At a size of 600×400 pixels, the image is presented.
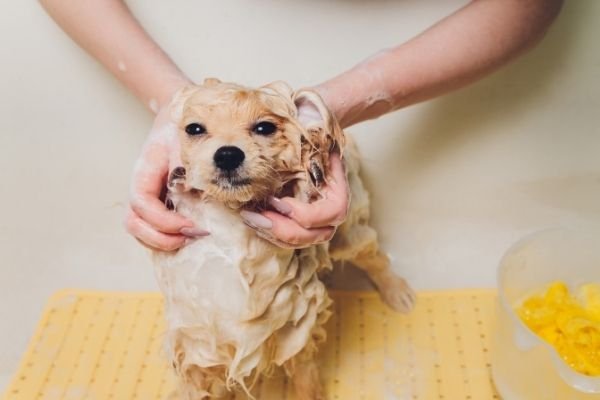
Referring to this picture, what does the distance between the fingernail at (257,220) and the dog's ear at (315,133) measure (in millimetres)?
65

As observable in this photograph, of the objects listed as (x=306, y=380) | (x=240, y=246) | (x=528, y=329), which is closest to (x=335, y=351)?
(x=306, y=380)

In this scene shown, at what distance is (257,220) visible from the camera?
0.76 metres

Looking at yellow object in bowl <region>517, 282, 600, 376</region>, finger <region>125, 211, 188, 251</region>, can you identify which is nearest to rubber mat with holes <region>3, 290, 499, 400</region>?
yellow object in bowl <region>517, 282, 600, 376</region>

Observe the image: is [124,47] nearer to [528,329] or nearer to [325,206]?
[325,206]

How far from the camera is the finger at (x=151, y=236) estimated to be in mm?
796

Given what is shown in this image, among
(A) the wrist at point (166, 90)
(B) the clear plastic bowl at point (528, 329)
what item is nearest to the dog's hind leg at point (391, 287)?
(B) the clear plastic bowl at point (528, 329)

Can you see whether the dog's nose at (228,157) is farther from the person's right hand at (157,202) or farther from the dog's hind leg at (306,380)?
the dog's hind leg at (306,380)

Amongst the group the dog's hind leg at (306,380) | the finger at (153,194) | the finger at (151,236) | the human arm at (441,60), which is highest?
the finger at (153,194)

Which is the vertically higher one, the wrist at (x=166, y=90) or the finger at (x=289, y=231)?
the wrist at (x=166, y=90)

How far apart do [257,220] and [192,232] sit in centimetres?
8

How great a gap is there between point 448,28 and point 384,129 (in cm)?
26

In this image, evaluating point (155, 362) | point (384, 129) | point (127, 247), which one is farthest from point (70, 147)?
point (384, 129)

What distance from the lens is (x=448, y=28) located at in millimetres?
992

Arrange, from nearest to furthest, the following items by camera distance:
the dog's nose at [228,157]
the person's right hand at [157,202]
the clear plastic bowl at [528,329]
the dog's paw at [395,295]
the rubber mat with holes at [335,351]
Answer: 1. the dog's nose at [228,157]
2. the person's right hand at [157,202]
3. the clear plastic bowl at [528,329]
4. the rubber mat with holes at [335,351]
5. the dog's paw at [395,295]
